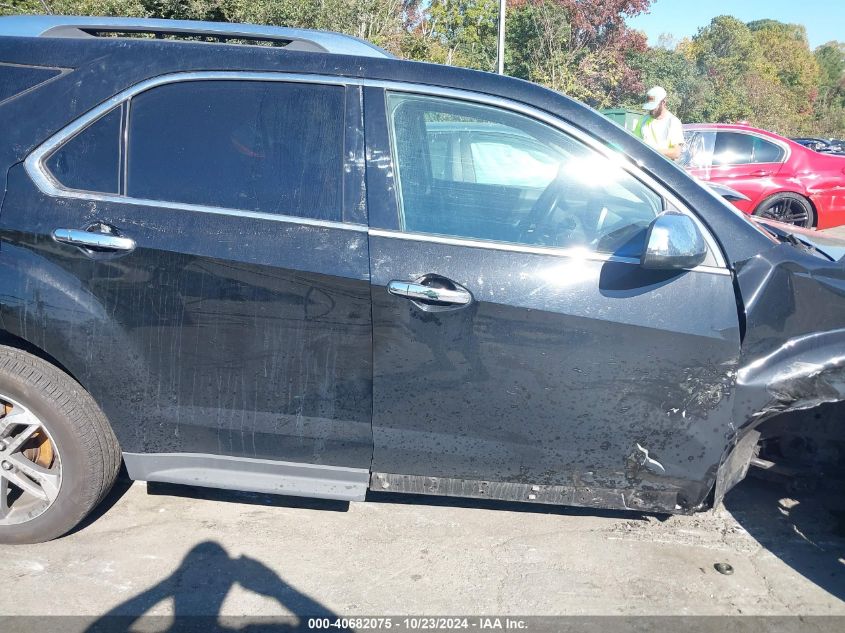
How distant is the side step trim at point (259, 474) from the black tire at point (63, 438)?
13cm

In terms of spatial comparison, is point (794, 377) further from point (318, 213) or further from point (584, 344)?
point (318, 213)

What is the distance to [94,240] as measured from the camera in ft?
9.26

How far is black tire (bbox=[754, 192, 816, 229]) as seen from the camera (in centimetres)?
1054

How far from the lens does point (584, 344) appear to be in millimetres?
2787

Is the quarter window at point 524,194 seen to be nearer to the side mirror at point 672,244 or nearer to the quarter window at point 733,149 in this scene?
the side mirror at point 672,244

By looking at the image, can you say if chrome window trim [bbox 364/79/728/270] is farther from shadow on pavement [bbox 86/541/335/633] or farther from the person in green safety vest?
the person in green safety vest

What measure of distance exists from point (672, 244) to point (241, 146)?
61.5 inches

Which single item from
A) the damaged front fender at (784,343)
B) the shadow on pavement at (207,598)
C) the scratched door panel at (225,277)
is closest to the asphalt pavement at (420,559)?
the shadow on pavement at (207,598)

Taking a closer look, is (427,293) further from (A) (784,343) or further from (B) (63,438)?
(B) (63,438)

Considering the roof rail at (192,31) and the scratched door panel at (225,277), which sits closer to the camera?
the scratched door panel at (225,277)

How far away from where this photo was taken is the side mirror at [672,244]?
8.73ft

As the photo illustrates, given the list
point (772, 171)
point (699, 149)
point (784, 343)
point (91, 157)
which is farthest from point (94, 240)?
point (772, 171)

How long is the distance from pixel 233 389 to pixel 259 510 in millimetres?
868

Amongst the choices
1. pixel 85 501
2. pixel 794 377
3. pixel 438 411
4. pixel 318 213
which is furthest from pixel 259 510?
pixel 794 377
